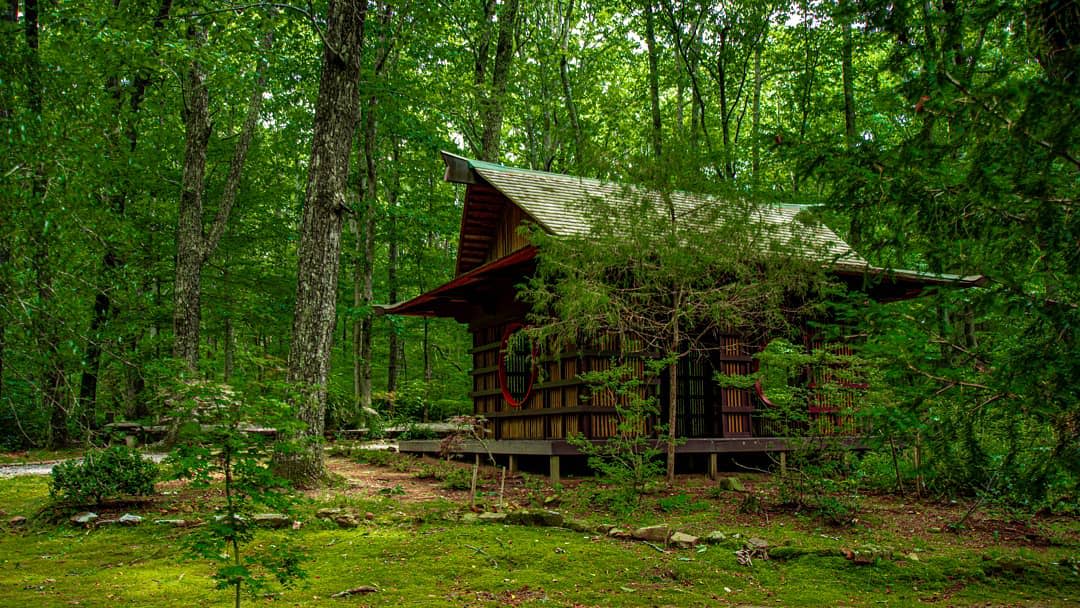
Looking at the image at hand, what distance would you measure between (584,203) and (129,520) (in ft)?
21.2

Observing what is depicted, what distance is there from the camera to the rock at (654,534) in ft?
23.7

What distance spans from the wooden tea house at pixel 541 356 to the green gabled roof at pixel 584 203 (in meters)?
0.04

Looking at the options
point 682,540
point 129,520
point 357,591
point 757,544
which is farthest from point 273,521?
point 757,544

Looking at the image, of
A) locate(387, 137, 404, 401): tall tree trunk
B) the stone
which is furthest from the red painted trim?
locate(387, 137, 404, 401): tall tree trunk

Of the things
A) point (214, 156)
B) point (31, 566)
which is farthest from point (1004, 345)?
point (214, 156)

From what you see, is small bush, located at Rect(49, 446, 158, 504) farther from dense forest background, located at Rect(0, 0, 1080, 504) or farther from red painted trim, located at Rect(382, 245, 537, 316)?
red painted trim, located at Rect(382, 245, 537, 316)

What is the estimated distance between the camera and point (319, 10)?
19.4 metres

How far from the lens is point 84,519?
7738mm

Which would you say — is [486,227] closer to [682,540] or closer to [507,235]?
[507,235]

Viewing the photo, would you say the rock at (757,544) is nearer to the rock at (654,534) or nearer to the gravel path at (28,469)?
the rock at (654,534)

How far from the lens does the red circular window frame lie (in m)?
12.8

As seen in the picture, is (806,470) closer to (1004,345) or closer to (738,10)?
(1004,345)

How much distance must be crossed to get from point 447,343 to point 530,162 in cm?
767

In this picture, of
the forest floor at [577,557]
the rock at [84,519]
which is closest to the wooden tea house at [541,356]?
the forest floor at [577,557]
